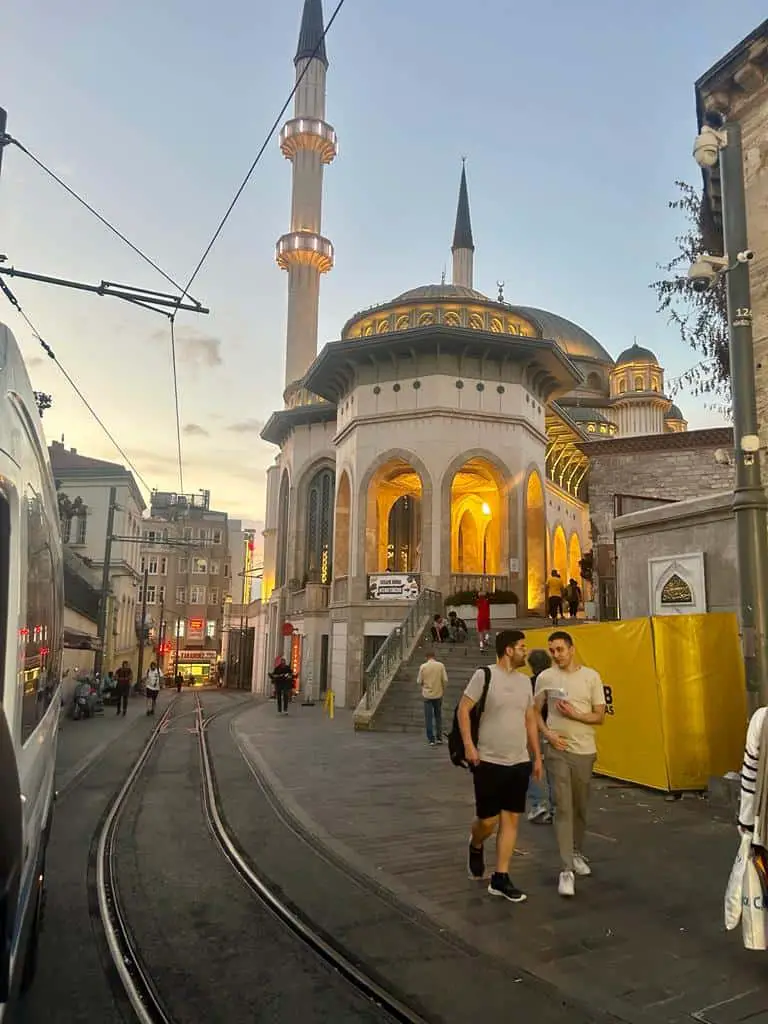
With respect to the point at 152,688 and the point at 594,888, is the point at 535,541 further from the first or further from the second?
the point at 594,888

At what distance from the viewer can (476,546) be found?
4012cm

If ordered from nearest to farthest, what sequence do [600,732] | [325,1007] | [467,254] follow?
[325,1007]
[600,732]
[467,254]

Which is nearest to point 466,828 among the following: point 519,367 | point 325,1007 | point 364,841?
point 364,841

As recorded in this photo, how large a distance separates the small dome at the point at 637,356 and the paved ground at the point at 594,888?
4504 cm

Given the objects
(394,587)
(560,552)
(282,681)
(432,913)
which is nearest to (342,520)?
(394,587)

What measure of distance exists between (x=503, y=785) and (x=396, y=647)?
14.9 metres

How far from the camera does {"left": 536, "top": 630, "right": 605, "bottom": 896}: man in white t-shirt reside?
5547mm

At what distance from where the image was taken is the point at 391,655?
1986cm

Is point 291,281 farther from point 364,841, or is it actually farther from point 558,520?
point 364,841

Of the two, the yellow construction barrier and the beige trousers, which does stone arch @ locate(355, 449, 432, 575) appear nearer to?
the yellow construction barrier

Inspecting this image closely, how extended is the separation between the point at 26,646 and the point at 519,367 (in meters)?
26.3

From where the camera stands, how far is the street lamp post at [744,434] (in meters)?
7.39

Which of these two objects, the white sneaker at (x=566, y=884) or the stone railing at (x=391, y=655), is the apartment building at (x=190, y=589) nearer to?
the stone railing at (x=391, y=655)

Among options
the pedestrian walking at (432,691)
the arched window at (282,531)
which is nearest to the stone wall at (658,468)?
the pedestrian walking at (432,691)
